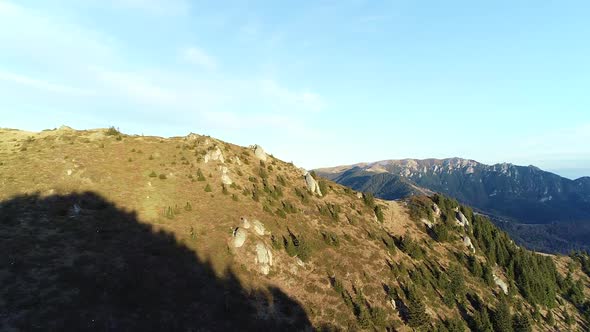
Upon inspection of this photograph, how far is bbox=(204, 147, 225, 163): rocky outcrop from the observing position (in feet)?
242

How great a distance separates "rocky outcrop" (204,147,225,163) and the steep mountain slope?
0.87ft

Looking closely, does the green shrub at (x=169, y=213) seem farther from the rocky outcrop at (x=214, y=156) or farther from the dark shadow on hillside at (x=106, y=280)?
the rocky outcrop at (x=214, y=156)

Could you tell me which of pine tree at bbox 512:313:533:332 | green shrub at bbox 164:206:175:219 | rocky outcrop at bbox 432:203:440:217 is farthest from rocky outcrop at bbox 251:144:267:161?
pine tree at bbox 512:313:533:332

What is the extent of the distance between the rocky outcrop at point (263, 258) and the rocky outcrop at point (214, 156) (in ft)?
89.6

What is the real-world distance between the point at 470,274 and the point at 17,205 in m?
87.0

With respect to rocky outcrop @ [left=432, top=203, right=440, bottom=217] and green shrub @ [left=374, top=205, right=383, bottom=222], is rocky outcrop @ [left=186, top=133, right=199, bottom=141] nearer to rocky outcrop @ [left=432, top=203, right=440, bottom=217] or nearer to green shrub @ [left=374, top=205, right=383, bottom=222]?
green shrub @ [left=374, top=205, right=383, bottom=222]

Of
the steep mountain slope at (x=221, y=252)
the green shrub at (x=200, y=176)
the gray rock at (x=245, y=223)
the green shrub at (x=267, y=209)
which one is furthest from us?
the green shrub at (x=200, y=176)

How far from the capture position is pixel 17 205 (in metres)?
46.2

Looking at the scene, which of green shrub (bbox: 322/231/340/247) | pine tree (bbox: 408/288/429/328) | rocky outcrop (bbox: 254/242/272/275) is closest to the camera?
rocky outcrop (bbox: 254/242/272/275)

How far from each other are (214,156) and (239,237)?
26.7 metres

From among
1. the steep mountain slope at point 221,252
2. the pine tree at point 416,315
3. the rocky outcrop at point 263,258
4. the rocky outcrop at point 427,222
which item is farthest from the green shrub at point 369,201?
the rocky outcrop at point 263,258

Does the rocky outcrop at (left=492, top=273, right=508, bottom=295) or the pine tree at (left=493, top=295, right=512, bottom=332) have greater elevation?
the rocky outcrop at (left=492, top=273, right=508, bottom=295)

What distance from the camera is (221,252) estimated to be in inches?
1997

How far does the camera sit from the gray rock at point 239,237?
53.2 meters
